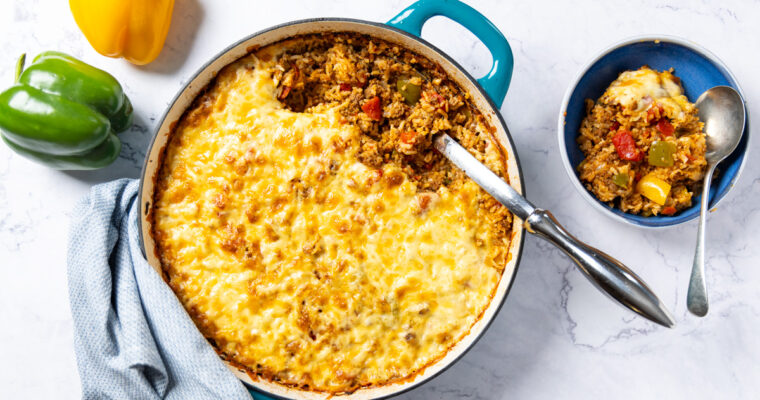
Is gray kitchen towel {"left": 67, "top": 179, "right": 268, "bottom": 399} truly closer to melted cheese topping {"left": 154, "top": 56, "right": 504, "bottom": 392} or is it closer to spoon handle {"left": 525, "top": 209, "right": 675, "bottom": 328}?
melted cheese topping {"left": 154, "top": 56, "right": 504, "bottom": 392}

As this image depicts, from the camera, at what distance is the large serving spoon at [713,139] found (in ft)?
8.69

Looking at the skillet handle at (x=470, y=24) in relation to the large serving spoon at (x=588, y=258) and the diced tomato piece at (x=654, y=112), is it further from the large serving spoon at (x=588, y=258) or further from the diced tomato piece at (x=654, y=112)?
the diced tomato piece at (x=654, y=112)

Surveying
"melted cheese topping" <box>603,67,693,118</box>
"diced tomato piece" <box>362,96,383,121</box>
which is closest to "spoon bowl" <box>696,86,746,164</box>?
"melted cheese topping" <box>603,67,693,118</box>

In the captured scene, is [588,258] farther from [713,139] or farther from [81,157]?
[81,157]

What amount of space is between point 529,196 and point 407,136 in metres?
0.76

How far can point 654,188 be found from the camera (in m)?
2.67

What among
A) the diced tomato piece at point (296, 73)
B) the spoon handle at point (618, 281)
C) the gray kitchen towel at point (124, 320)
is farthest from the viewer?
the diced tomato piece at point (296, 73)

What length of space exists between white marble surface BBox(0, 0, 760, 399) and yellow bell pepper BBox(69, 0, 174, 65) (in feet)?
0.42

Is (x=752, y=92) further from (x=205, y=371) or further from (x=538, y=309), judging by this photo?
(x=205, y=371)

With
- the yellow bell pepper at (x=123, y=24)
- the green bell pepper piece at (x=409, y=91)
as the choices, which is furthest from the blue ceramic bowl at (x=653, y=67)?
the yellow bell pepper at (x=123, y=24)

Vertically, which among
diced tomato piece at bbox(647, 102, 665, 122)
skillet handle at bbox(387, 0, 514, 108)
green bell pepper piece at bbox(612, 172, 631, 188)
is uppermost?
skillet handle at bbox(387, 0, 514, 108)

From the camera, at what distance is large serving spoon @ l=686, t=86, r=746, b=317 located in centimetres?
265

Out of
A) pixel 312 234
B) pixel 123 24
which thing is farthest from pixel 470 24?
pixel 123 24

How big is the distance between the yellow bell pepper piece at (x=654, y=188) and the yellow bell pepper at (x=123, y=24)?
2.31 meters
